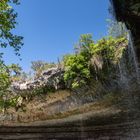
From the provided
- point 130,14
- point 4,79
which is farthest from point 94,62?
point 4,79

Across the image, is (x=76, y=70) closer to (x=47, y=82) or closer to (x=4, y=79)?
(x=47, y=82)

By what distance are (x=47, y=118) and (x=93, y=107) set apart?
11.9 ft

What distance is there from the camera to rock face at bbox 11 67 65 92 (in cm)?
3728

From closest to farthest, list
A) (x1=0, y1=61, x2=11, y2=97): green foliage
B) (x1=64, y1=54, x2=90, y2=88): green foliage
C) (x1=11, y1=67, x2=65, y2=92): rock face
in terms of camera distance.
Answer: (x1=0, y1=61, x2=11, y2=97): green foliage, (x1=64, y1=54, x2=90, y2=88): green foliage, (x1=11, y1=67, x2=65, y2=92): rock face

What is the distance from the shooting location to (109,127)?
60.7ft

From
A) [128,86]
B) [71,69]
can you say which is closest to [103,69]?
[71,69]

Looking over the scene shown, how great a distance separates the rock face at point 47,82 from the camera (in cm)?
3728

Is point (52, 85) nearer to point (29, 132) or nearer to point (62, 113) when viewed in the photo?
point (62, 113)

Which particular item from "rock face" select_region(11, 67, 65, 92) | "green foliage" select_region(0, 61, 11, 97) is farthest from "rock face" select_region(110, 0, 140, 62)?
"rock face" select_region(11, 67, 65, 92)

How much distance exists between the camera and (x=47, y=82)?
38594 millimetres

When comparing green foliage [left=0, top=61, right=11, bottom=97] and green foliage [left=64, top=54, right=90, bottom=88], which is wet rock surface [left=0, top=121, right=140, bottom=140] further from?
green foliage [left=64, top=54, right=90, bottom=88]

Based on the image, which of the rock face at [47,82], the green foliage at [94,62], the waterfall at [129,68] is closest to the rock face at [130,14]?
the waterfall at [129,68]

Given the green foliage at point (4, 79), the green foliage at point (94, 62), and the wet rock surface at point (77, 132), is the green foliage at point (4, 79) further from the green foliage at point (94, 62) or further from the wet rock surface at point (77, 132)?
the green foliage at point (94, 62)

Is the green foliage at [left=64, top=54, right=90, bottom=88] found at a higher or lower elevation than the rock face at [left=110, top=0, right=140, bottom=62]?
higher
